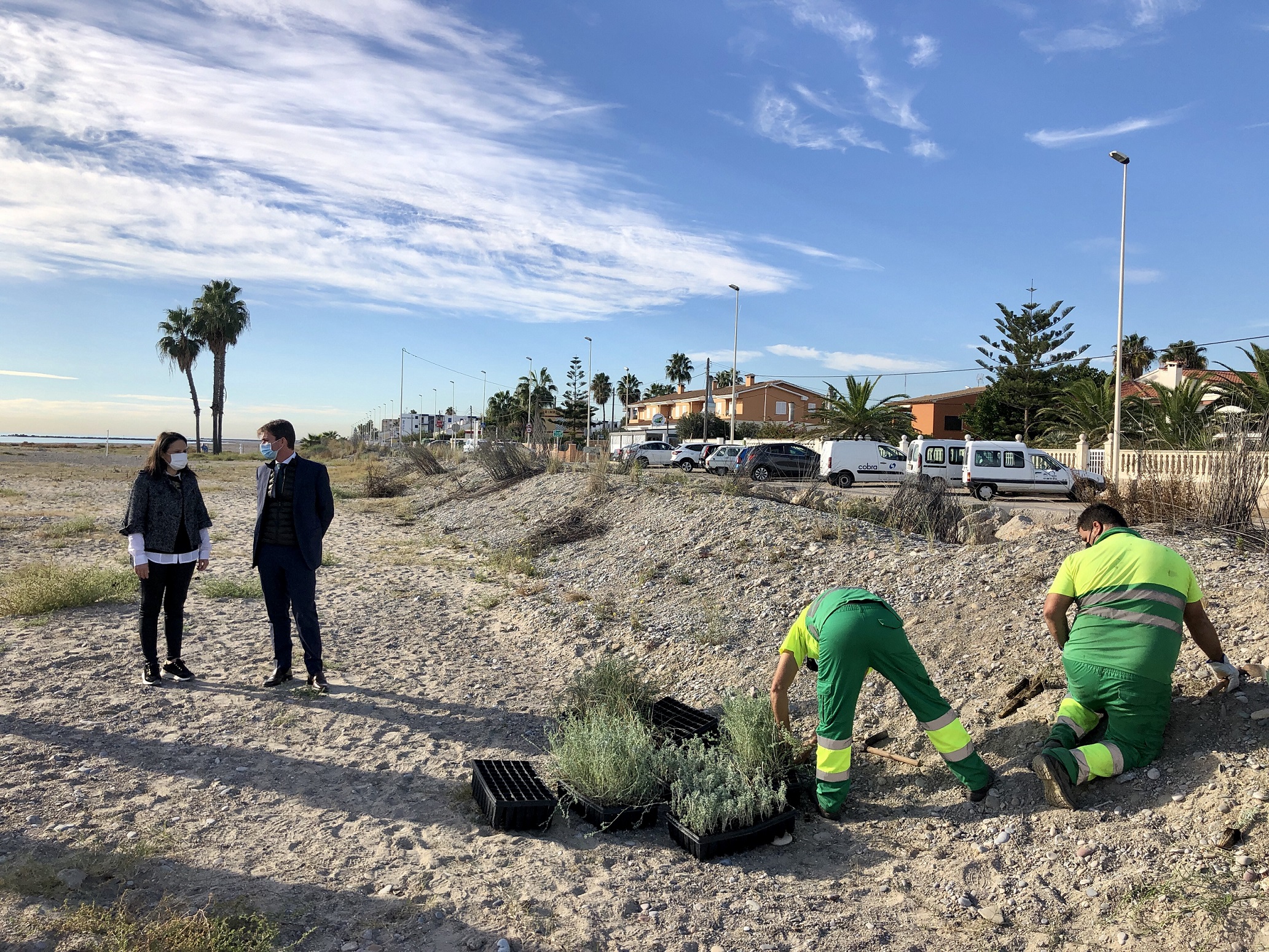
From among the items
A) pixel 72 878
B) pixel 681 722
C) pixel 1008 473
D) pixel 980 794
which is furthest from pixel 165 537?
pixel 1008 473

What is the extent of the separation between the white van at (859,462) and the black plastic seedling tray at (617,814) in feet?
79.0

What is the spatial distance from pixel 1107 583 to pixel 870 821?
5.60ft

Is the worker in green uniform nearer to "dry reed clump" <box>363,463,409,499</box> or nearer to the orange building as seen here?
"dry reed clump" <box>363,463,409,499</box>

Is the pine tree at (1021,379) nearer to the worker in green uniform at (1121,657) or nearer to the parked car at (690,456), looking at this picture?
the parked car at (690,456)

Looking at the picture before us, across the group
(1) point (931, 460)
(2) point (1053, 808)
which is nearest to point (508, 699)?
(2) point (1053, 808)

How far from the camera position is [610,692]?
5.53m

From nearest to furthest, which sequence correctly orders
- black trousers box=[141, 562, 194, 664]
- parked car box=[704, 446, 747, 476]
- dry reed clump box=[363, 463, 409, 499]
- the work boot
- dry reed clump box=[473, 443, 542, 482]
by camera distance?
the work boot, black trousers box=[141, 562, 194, 664], dry reed clump box=[473, 443, 542, 482], dry reed clump box=[363, 463, 409, 499], parked car box=[704, 446, 747, 476]

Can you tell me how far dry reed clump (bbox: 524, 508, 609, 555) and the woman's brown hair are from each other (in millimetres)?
6932

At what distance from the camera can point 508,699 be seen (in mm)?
6281

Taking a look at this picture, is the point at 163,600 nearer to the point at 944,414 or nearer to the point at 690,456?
the point at 690,456

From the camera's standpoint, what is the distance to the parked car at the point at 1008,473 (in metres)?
23.7

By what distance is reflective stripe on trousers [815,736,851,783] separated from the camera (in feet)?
13.5

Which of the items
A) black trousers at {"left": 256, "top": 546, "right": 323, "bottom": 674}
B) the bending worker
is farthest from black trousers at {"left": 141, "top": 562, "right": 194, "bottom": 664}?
the bending worker

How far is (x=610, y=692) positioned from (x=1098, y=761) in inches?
115
